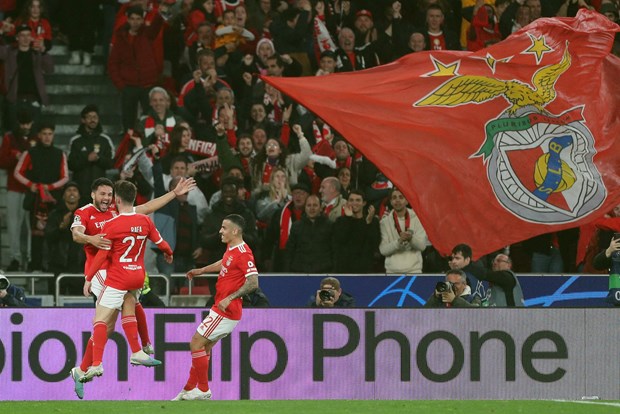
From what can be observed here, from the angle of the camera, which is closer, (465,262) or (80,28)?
(465,262)

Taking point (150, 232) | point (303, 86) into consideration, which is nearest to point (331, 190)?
point (303, 86)

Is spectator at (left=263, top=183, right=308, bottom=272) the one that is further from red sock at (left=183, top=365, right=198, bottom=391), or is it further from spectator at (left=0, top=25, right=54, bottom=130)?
spectator at (left=0, top=25, right=54, bottom=130)

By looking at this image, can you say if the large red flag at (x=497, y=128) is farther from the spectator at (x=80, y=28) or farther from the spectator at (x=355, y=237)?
the spectator at (x=80, y=28)

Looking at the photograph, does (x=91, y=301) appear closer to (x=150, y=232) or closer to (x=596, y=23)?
(x=150, y=232)

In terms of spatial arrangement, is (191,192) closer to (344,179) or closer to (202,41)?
(344,179)

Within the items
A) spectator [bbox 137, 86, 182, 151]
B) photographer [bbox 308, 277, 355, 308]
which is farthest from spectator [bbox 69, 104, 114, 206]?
photographer [bbox 308, 277, 355, 308]

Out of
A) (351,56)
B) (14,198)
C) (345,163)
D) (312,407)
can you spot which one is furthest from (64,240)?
(312,407)

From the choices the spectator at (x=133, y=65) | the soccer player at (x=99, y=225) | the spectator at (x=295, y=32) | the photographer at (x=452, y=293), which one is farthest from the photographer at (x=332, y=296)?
the spectator at (x=295, y=32)

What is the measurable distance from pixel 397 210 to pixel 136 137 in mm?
3814

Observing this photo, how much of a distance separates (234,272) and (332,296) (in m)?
1.99

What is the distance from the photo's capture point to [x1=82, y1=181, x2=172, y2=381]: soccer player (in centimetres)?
1480

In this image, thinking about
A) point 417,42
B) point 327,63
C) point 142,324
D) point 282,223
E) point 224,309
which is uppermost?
point 417,42

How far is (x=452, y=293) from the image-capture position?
16.9 m

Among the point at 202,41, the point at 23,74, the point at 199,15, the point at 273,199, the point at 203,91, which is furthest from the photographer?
the point at 199,15
